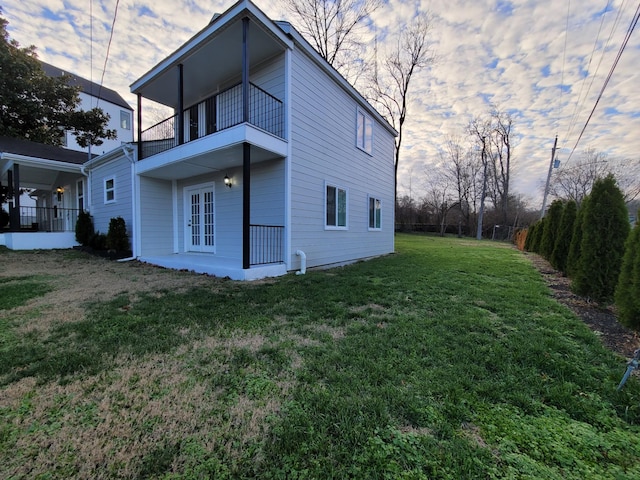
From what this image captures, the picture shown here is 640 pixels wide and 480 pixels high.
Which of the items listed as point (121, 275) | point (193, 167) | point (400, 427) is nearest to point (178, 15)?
point (193, 167)

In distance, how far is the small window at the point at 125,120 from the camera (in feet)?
75.3

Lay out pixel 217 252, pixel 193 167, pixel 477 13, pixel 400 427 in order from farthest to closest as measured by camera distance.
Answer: pixel 477 13, pixel 217 252, pixel 193 167, pixel 400 427

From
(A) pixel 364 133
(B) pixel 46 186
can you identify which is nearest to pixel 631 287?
(A) pixel 364 133

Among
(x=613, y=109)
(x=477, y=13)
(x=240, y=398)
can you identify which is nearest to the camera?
(x=240, y=398)

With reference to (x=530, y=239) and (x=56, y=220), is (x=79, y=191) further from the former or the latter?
(x=530, y=239)

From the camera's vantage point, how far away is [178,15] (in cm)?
737

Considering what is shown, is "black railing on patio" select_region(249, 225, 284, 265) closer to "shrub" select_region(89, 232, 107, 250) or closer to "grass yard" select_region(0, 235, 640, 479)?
"grass yard" select_region(0, 235, 640, 479)

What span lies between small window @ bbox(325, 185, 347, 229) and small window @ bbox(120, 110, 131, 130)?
941 inches

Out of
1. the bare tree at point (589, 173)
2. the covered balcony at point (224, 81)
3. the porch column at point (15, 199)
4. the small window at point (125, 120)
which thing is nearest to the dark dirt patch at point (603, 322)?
the covered balcony at point (224, 81)

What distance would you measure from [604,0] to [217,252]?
10.9 m

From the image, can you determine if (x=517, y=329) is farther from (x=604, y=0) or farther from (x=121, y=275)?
(x=604, y=0)

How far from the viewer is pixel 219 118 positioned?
24.8ft

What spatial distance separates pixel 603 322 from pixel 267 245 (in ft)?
18.8

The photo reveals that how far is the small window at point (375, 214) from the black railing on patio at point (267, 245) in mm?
4628
